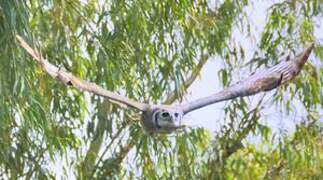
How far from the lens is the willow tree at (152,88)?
3.35 metres

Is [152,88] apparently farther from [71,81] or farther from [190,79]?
[71,81]

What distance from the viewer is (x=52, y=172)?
3438 mm

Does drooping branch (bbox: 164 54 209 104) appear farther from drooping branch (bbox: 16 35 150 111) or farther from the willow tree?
drooping branch (bbox: 16 35 150 111)

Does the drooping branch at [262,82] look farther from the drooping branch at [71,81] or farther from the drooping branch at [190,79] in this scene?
the drooping branch at [190,79]

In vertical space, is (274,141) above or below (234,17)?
below

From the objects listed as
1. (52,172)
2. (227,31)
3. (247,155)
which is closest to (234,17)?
(227,31)

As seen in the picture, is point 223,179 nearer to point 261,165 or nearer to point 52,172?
point 261,165

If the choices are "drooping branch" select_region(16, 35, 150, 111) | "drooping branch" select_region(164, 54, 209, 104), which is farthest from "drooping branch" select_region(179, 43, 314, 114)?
"drooping branch" select_region(164, 54, 209, 104)

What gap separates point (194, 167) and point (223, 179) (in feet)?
0.54

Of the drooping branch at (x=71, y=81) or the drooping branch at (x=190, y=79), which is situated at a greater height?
the drooping branch at (x=190, y=79)

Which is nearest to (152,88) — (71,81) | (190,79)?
(190,79)

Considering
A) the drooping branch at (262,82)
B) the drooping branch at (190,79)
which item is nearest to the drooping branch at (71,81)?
the drooping branch at (262,82)

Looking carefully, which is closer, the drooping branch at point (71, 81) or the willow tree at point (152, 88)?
the drooping branch at point (71, 81)

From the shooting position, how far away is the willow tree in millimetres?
3348
